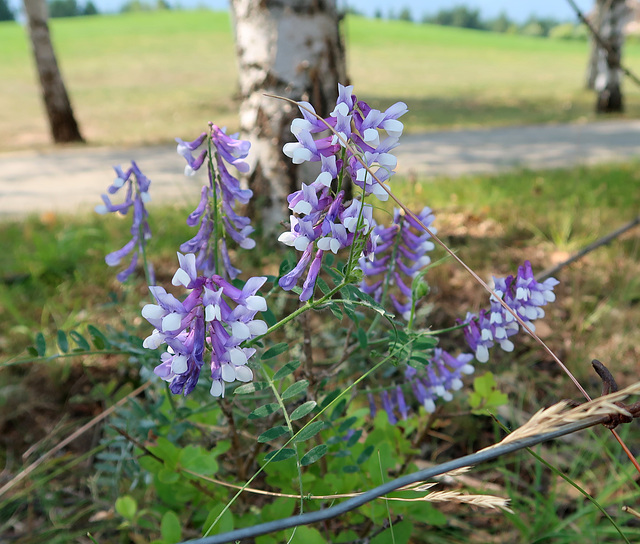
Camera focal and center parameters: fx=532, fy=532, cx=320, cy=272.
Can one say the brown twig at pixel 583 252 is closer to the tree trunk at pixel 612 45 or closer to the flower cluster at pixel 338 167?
the flower cluster at pixel 338 167

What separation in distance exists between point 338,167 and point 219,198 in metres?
0.39

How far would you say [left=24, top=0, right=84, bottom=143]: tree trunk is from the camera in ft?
25.6

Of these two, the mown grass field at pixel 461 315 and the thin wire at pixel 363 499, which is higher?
the thin wire at pixel 363 499

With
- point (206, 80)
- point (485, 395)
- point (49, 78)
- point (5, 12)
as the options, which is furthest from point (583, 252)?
point (5, 12)

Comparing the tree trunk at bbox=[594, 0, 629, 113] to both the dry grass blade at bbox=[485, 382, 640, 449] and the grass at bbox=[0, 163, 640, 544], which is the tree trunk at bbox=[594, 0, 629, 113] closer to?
the grass at bbox=[0, 163, 640, 544]

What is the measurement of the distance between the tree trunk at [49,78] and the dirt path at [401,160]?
35.0 inches

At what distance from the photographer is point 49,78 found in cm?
827

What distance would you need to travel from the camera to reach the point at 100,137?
32.1 ft

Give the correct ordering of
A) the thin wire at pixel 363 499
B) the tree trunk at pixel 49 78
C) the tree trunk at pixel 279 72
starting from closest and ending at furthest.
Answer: the thin wire at pixel 363 499 → the tree trunk at pixel 279 72 → the tree trunk at pixel 49 78

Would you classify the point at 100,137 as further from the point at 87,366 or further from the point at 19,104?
the point at 87,366

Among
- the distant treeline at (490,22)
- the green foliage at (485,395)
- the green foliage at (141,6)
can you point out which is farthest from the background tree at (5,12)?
the green foliage at (485,395)

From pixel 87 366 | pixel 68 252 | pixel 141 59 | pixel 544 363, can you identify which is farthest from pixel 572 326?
pixel 141 59

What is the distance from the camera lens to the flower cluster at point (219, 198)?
1091mm

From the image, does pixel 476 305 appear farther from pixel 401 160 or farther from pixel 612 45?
pixel 612 45
